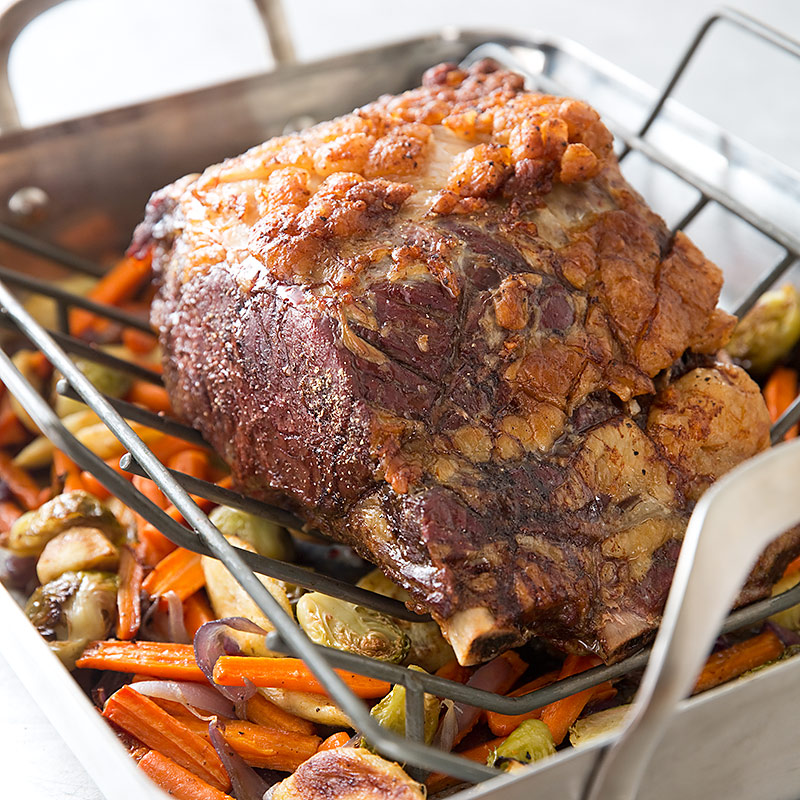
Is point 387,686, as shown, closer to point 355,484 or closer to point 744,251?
point 355,484

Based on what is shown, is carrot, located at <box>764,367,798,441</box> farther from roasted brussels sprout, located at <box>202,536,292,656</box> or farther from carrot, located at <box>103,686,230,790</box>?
carrot, located at <box>103,686,230,790</box>

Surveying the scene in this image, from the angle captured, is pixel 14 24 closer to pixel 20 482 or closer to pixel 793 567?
pixel 20 482

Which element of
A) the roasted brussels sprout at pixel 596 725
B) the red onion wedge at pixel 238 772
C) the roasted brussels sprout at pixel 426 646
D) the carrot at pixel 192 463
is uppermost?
the roasted brussels sprout at pixel 596 725

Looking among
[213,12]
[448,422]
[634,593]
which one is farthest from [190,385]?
[213,12]

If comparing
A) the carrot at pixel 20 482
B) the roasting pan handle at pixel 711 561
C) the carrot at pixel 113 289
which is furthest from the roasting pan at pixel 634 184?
the carrot at pixel 20 482

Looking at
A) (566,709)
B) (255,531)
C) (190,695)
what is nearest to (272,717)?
(190,695)

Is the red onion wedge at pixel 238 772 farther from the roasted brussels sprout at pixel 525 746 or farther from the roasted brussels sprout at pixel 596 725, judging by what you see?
the roasted brussels sprout at pixel 596 725
